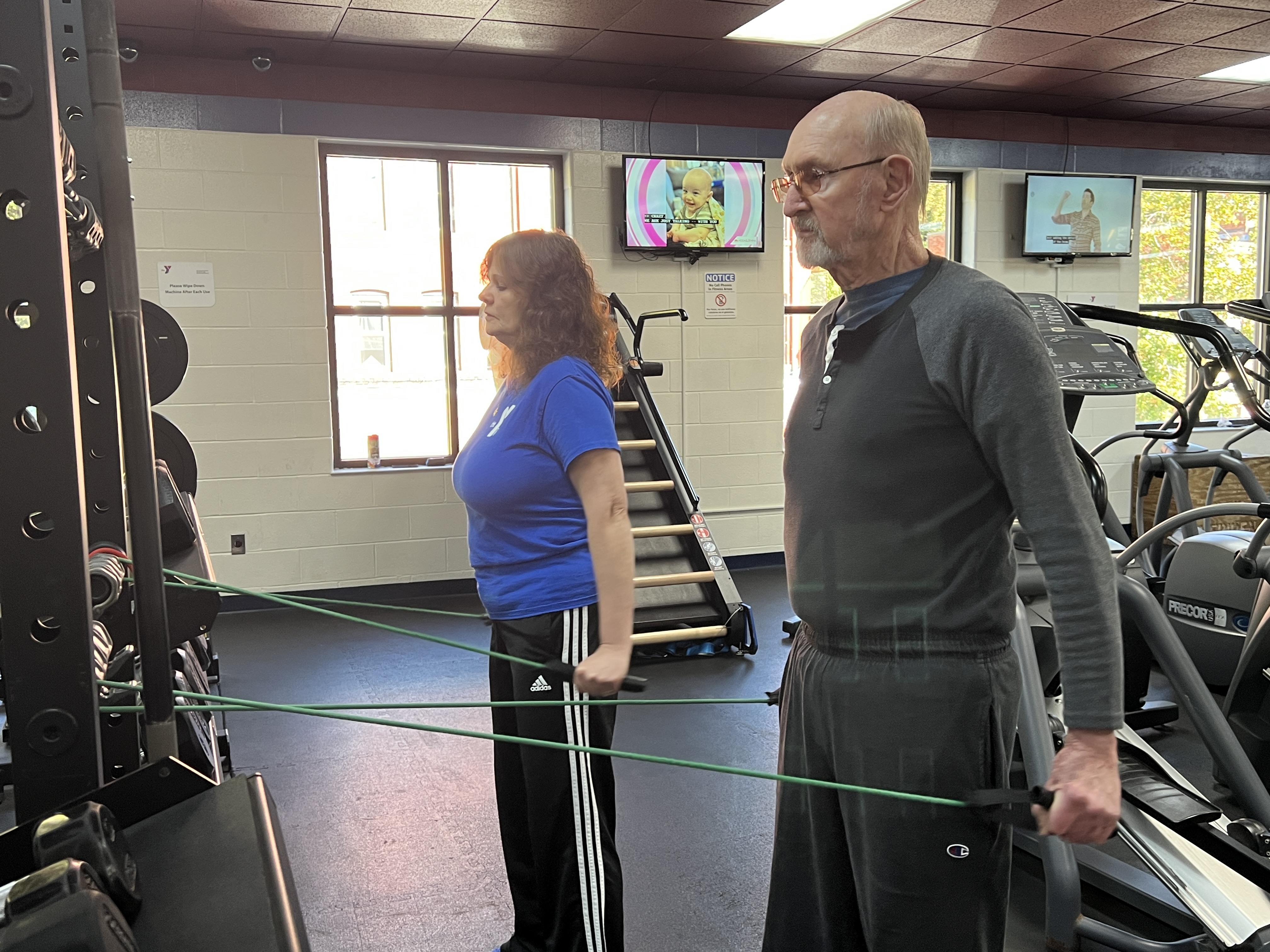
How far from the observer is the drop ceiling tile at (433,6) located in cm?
460

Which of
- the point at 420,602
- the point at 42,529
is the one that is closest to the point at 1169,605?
the point at 420,602

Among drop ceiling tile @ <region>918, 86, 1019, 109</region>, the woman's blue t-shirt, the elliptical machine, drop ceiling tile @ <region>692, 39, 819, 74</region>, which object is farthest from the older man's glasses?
drop ceiling tile @ <region>918, 86, 1019, 109</region>

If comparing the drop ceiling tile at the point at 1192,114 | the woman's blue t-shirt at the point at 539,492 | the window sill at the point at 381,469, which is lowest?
the window sill at the point at 381,469

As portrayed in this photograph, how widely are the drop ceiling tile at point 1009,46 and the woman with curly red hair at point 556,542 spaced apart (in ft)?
14.2

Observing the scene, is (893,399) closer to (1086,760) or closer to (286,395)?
(1086,760)

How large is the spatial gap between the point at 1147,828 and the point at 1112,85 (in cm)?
553

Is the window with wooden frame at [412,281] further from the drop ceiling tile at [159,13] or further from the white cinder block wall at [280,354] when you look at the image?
→ the drop ceiling tile at [159,13]

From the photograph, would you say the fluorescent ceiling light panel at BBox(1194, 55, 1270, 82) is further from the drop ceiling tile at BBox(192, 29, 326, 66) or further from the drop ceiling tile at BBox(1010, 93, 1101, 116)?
the drop ceiling tile at BBox(192, 29, 326, 66)

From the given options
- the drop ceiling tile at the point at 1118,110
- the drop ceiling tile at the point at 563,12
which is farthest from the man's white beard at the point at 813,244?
the drop ceiling tile at the point at 1118,110

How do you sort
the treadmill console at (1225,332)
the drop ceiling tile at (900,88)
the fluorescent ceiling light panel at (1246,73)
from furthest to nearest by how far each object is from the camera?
the drop ceiling tile at (900,88) < the fluorescent ceiling light panel at (1246,73) < the treadmill console at (1225,332)

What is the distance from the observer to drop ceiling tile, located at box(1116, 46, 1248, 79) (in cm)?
571

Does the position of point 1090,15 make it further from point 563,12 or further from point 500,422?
point 500,422

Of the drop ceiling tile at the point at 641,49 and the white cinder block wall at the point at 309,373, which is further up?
the drop ceiling tile at the point at 641,49

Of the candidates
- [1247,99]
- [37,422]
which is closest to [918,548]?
[37,422]
